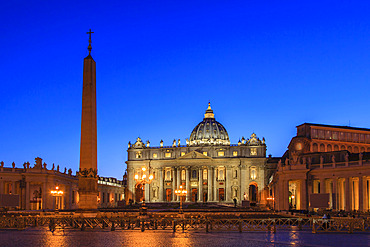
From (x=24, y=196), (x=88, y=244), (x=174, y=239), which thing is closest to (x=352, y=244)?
(x=174, y=239)

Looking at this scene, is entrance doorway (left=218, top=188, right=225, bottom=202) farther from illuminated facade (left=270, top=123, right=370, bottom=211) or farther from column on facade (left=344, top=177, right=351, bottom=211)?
column on facade (left=344, top=177, right=351, bottom=211)

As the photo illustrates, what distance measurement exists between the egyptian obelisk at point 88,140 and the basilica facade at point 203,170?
92.5 meters

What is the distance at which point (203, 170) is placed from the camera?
424ft

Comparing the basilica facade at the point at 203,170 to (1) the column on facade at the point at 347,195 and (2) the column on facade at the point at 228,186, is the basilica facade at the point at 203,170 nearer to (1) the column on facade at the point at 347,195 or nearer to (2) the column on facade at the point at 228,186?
(2) the column on facade at the point at 228,186

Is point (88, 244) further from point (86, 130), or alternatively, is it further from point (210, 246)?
point (86, 130)

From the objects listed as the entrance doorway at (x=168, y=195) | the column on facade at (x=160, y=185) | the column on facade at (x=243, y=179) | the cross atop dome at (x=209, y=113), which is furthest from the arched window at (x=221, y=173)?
the cross atop dome at (x=209, y=113)

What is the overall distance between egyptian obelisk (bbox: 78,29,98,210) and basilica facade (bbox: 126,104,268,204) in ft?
303

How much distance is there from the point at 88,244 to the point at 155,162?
11140 centimetres

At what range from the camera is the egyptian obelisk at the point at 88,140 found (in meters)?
32.6

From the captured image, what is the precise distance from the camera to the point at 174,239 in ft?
76.5

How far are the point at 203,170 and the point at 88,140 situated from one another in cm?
9802

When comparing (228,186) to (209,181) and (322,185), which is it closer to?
(209,181)

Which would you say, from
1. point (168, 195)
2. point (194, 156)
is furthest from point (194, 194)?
point (194, 156)

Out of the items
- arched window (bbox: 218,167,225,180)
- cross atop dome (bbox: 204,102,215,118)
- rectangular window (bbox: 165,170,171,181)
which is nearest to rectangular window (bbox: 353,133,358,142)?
arched window (bbox: 218,167,225,180)
